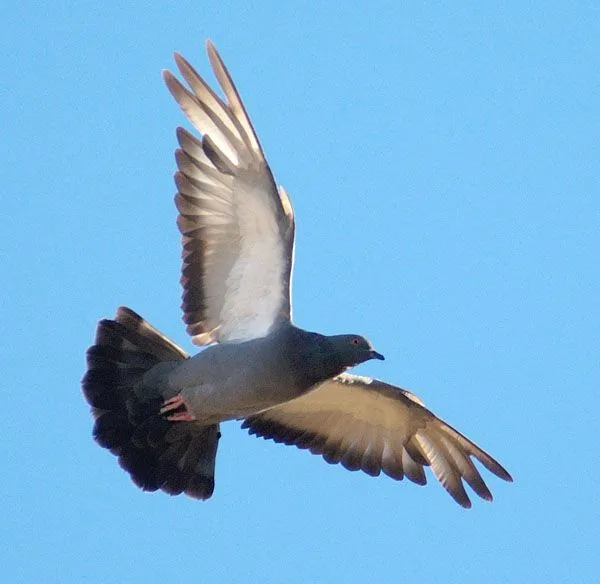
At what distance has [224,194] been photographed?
646 inches

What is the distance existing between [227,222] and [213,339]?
48.8 inches

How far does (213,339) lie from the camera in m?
16.9

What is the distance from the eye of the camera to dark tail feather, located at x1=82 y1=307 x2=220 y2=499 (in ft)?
54.1

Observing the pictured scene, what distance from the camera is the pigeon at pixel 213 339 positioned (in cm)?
1605

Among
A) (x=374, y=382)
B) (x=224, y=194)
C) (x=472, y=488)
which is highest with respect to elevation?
(x=224, y=194)

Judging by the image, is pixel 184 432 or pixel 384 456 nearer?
pixel 184 432

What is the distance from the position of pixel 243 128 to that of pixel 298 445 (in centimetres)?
394

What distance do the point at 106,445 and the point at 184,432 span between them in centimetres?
91

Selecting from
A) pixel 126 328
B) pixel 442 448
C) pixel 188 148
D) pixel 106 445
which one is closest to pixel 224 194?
pixel 188 148

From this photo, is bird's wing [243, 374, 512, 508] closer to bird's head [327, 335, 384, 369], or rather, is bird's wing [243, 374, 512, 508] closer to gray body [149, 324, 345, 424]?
bird's head [327, 335, 384, 369]

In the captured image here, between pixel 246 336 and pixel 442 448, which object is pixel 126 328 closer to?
pixel 246 336

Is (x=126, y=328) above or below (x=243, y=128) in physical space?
below

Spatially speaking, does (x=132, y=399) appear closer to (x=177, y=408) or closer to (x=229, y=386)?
(x=177, y=408)

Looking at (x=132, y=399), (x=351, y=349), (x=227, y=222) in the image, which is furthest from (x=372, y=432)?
(x=227, y=222)
